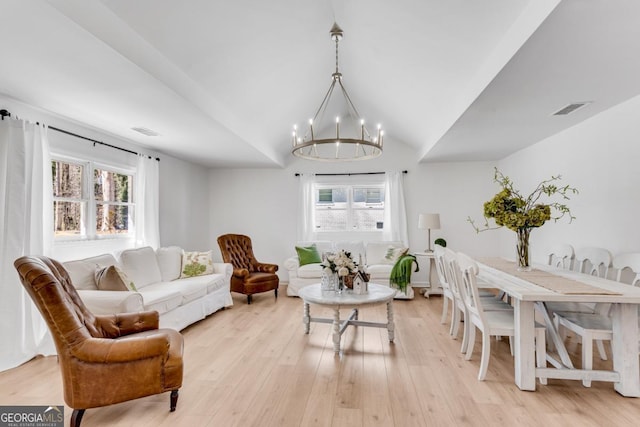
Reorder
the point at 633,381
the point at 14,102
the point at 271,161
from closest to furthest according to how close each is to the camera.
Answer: the point at 633,381 < the point at 14,102 < the point at 271,161

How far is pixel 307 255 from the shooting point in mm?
5656

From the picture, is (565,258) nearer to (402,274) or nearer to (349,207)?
(402,274)

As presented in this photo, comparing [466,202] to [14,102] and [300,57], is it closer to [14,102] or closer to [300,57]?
[300,57]

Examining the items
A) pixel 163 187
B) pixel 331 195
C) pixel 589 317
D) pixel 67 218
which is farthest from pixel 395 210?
pixel 67 218

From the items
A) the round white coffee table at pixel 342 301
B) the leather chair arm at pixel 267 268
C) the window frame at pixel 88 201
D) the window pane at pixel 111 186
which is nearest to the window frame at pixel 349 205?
the leather chair arm at pixel 267 268

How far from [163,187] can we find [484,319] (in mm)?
4818

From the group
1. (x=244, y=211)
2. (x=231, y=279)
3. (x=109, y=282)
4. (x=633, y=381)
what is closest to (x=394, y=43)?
(x=633, y=381)

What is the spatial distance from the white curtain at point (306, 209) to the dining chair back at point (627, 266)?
444cm

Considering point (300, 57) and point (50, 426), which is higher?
point (300, 57)

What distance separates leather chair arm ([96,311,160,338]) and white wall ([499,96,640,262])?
13.9 feet

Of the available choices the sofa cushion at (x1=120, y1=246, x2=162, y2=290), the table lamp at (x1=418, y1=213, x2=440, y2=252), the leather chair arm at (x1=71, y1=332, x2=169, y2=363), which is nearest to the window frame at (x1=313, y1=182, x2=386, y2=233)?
the table lamp at (x1=418, y1=213, x2=440, y2=252)

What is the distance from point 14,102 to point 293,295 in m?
4.11

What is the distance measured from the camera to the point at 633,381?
7.54ft

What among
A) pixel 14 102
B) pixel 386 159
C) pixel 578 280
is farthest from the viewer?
pixel 386 159
